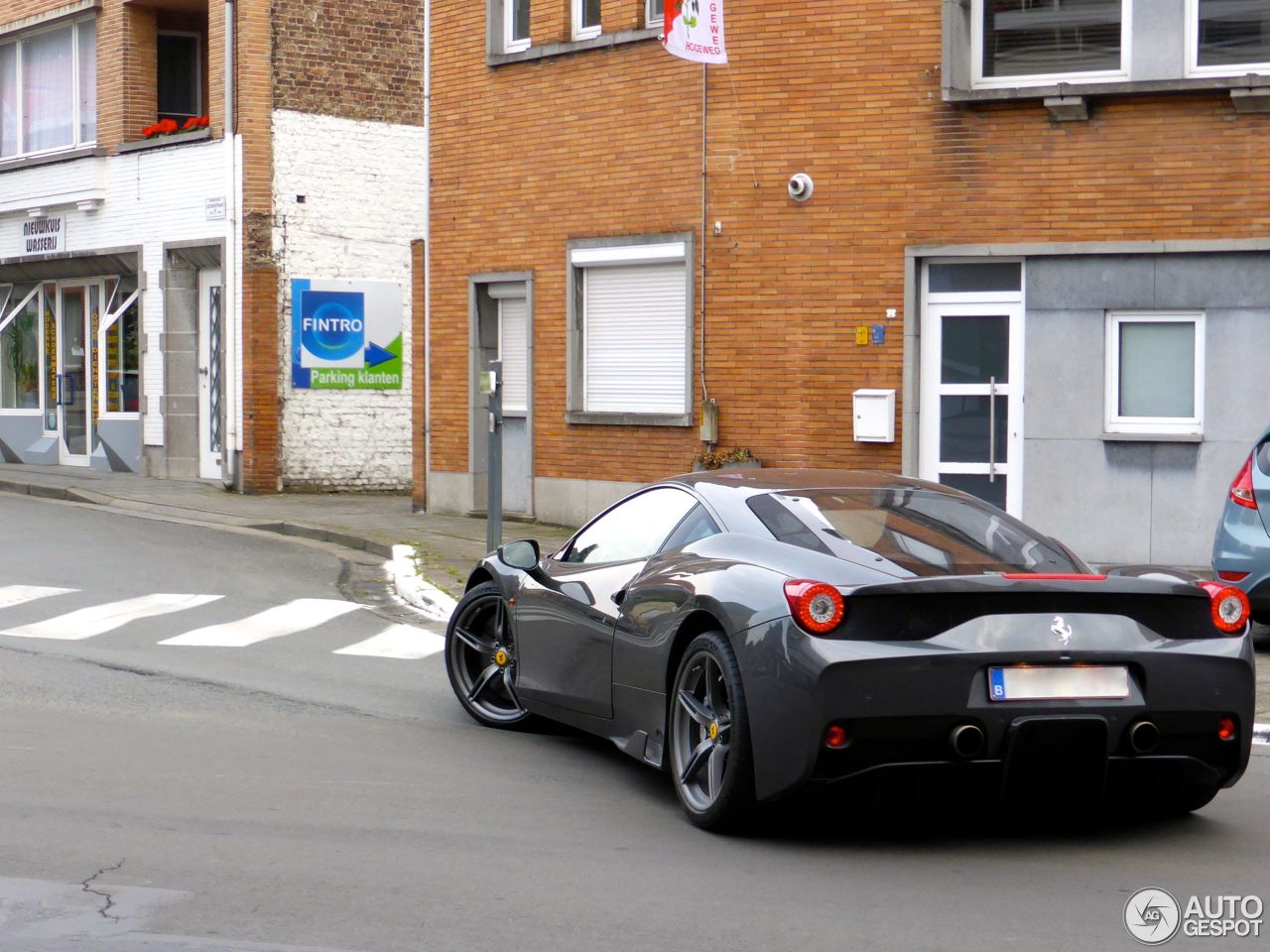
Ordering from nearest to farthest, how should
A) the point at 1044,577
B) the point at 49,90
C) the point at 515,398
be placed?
1. the point at 1044,577
2. the point at 515,398
3. the point at 49,90

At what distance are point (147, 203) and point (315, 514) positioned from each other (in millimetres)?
6654

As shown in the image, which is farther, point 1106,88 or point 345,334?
point 345,334

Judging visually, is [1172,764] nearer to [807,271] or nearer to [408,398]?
[807,271]

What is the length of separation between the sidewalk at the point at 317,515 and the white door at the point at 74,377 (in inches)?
31.0

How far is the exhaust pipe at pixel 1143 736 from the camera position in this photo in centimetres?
577

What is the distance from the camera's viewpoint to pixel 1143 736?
5785mm

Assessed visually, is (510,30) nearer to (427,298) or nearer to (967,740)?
(427,298)

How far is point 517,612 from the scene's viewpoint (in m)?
7.93

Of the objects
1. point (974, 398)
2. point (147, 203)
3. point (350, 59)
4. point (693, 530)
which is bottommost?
point (693, 530)

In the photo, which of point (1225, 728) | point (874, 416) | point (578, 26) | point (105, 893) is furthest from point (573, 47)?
point (105, 893)

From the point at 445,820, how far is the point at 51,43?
2270cm

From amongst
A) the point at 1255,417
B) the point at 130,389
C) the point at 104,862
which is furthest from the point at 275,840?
the point at 130,389

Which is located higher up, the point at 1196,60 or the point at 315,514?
the point at 1196,60
